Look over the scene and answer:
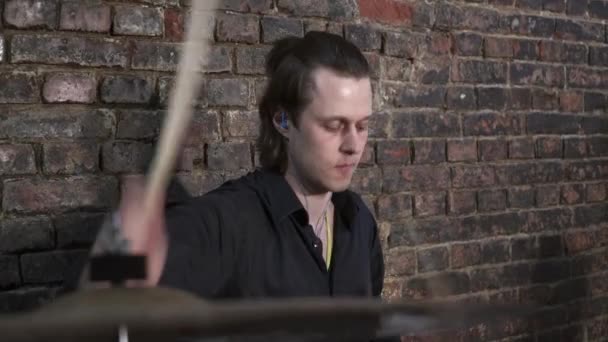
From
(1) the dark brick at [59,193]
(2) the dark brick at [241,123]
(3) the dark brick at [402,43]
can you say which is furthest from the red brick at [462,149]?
(1) the dark brick at [59,193]

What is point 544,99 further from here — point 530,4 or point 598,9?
point 598,9

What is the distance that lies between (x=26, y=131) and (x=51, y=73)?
0.15 metres

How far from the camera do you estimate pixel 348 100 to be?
2.04m

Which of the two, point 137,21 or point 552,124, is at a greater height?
point 137,21

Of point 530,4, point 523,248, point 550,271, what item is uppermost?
point 530,4

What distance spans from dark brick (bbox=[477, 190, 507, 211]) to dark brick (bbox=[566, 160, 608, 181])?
400 millimetres

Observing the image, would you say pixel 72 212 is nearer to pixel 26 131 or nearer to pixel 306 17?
pixel 26 131

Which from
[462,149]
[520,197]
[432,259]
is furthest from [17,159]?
[520,197]

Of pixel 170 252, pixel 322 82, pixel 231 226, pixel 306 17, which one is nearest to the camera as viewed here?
pixel 170 252

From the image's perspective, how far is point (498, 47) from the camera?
3.25m

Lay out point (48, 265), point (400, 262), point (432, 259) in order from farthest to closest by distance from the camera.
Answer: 1. point (432, 259)
2. point (400, 262)
3. point (48, 265)

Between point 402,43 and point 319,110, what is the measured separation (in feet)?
3.19

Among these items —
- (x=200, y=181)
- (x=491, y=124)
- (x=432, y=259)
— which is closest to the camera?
(x=200, y=181)

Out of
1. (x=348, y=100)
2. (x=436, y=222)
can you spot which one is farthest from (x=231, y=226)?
(x=436, y=222)
